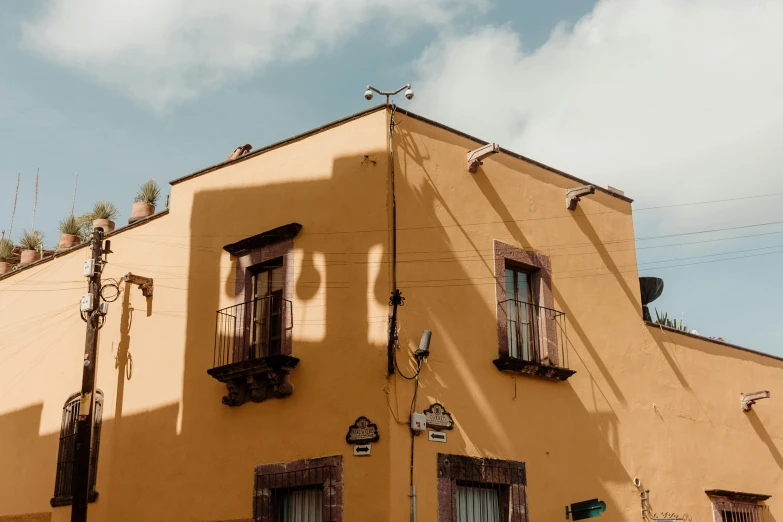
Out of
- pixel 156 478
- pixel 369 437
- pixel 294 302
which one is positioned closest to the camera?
pixel 369 437

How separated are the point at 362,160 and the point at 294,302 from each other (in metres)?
2.17

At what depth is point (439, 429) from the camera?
11.5 meters

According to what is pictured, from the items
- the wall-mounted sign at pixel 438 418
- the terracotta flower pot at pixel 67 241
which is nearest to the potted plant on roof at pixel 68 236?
the terracotta flower pot at pixel 67 241

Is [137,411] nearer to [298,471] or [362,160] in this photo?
[298,471]

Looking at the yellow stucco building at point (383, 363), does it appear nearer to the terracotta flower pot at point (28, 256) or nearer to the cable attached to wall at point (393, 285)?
the cable attached to wall at point (393, 285)

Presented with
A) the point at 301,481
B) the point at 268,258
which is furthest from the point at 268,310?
the point at 301,481

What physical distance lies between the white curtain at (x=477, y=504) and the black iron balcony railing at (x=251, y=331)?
3.17 m

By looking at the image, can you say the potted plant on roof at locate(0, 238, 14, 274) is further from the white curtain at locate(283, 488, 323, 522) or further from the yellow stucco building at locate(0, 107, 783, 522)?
the white curtain at locate(283, 488, 323, 522)

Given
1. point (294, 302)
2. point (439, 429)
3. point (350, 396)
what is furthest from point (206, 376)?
point (439, 429)

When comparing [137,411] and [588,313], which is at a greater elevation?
[588,313]

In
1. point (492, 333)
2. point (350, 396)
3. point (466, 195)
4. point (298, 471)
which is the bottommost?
point (298, 471)

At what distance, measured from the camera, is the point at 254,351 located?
12.8 m

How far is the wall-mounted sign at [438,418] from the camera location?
11422mm

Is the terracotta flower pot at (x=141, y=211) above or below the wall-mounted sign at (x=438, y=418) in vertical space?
above
